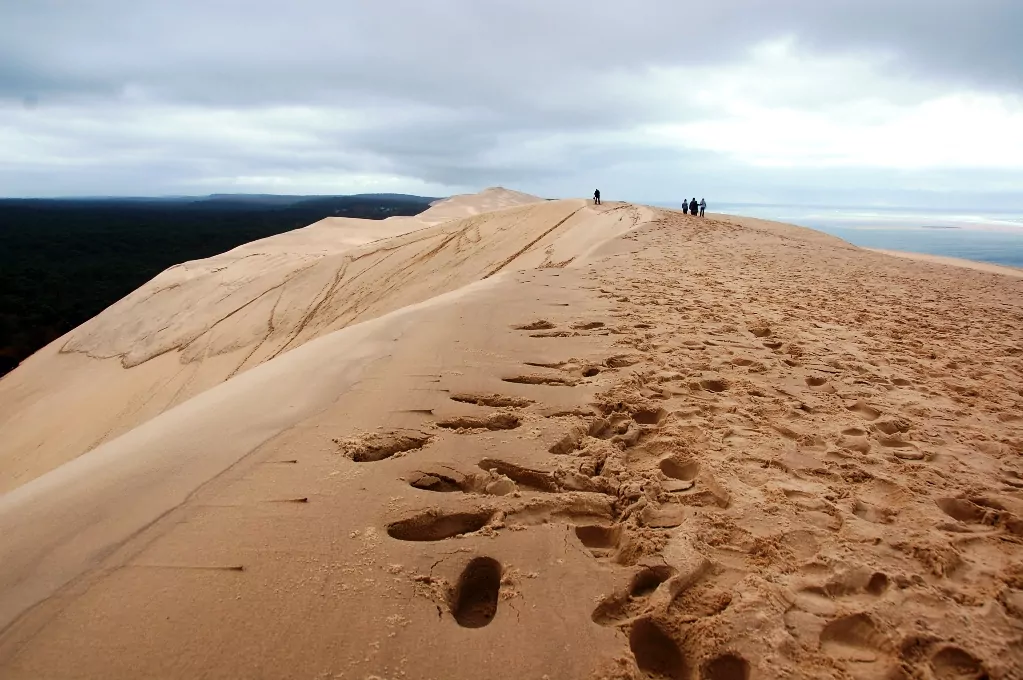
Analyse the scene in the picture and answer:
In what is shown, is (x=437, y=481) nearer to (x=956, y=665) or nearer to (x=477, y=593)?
(x=477, y=593)

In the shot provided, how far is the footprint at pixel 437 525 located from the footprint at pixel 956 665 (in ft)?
4.54

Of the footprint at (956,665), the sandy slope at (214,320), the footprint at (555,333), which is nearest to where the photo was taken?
the footprint at (956,665)

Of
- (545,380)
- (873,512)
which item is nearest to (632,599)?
(873,512)

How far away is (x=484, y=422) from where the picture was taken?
2.78m

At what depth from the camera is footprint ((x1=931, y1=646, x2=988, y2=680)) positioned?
4.72 ft

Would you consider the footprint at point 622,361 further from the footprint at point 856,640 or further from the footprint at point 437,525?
the footprint at point 856,640

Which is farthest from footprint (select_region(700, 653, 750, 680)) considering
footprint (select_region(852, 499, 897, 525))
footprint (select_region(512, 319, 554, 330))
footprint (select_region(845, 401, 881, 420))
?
footprint (select_region(512, 319, 554, 330))

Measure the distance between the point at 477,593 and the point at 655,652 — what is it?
56 cm

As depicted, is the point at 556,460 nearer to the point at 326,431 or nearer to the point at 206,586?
the point at 326,431

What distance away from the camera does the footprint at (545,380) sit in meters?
3.26

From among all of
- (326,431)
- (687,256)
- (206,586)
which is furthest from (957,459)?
(687,256)

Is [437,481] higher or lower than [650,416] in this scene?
lower

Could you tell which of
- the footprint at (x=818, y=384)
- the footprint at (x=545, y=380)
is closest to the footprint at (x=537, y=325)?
the footprint at (x=545, y=380)

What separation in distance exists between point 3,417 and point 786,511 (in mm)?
13797
